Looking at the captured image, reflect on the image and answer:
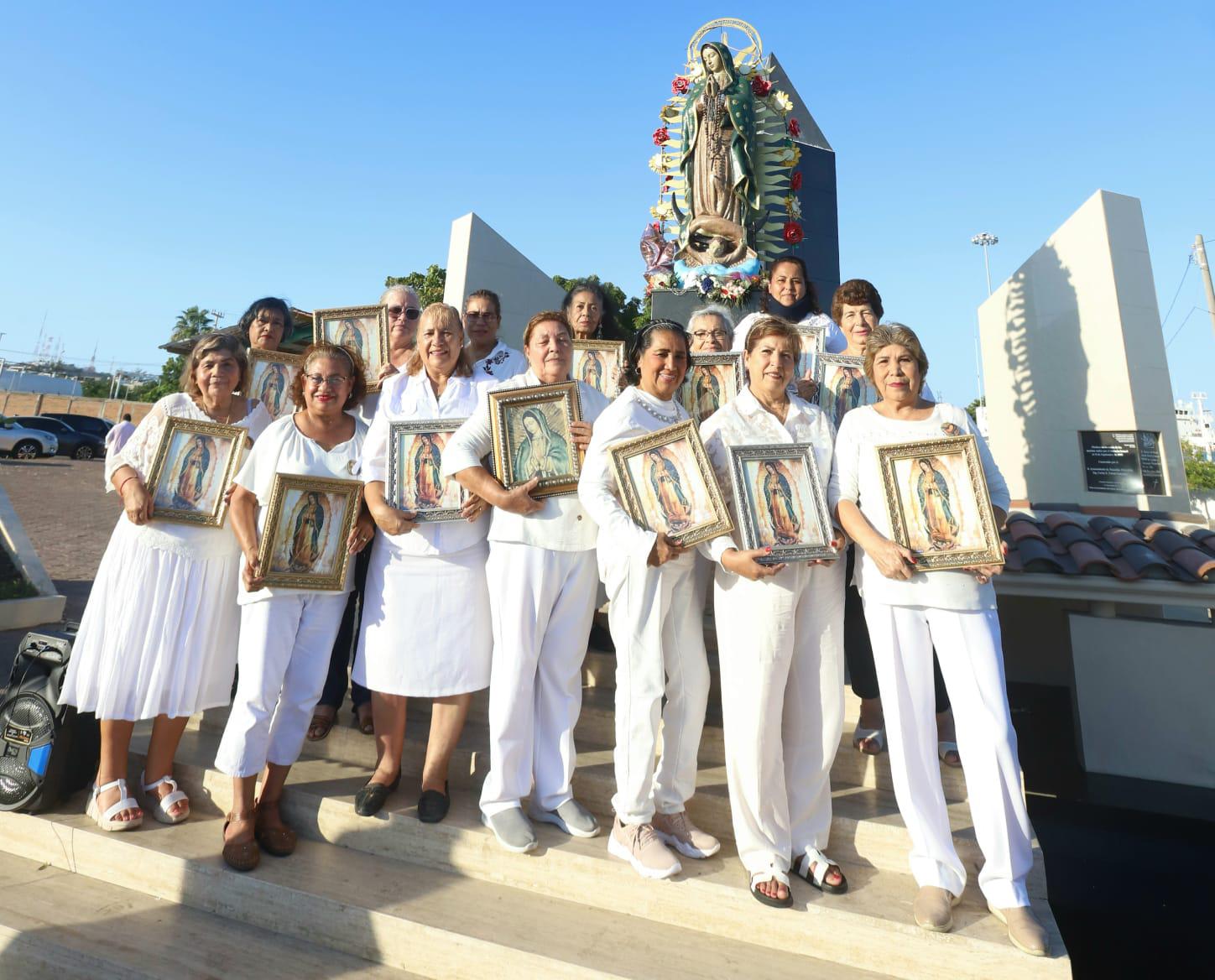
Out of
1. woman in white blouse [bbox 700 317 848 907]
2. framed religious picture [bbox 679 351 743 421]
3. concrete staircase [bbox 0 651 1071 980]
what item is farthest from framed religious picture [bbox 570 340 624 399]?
concrete staircase [bbox 0 651 1071 980]

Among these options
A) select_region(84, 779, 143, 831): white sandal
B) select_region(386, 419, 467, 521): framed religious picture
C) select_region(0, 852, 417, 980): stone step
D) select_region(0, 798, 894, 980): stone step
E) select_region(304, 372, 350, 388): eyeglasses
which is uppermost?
select_region(304, 372, 350, 388): eyeglasses

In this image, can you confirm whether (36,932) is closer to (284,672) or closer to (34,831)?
(34,831)

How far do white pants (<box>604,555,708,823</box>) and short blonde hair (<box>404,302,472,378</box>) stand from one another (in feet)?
4.71

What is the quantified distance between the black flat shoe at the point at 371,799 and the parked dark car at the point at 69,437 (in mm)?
29892

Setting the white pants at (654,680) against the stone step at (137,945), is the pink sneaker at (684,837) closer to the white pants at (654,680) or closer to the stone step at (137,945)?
the white pants at (654,680)

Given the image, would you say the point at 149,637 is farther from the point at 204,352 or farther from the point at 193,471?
the point at 204,352

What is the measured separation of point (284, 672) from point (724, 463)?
7.28 ft

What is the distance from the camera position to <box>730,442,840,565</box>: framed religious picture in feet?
8.97

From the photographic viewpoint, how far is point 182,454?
3.34m

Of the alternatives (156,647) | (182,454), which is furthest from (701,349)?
(156,647)

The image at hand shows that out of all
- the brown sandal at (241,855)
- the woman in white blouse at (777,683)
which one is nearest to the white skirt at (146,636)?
the brown sandal at (241,855)

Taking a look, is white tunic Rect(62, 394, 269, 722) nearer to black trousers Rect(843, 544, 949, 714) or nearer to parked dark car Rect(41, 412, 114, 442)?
black trousers Rect(843, 544, 949, 714)

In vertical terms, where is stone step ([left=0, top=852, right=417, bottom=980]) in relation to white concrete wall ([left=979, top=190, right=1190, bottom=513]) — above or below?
below

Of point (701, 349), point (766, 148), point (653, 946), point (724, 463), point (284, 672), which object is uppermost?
point (766, 148)
